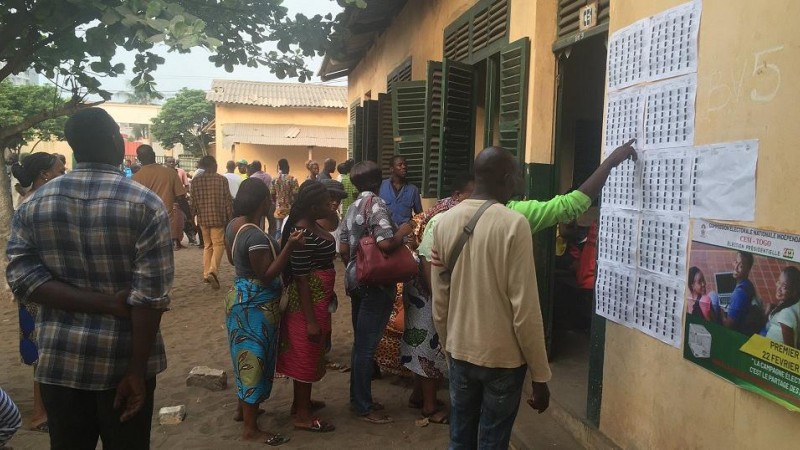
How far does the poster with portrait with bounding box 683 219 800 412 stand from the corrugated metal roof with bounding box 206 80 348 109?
20.3 meters

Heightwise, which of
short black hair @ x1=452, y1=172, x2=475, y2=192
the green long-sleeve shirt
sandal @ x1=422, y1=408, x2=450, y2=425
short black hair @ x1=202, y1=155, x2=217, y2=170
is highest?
short black hair @ x1=202, y1=155, x2=217, y2=170

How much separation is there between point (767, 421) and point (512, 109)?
9.02 feet

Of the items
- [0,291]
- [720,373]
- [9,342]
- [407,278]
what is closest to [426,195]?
[407,278]

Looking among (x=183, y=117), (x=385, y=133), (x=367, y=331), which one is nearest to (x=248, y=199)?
(x=367, y=331)

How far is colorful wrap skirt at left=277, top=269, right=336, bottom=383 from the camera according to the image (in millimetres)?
3553

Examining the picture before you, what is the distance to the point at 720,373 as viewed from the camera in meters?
2.22

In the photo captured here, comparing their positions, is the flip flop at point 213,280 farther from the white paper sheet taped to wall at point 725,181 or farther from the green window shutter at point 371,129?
the white paper sheet taped to wall at point 725,181

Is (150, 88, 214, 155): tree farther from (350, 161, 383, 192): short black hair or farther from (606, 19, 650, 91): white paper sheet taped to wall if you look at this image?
(606, 19, 650, 91): white paper sheet taped to wall

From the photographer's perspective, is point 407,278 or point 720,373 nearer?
point 720,373

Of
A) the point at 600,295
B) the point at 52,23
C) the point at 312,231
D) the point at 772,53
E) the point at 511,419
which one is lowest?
the point at 511,419

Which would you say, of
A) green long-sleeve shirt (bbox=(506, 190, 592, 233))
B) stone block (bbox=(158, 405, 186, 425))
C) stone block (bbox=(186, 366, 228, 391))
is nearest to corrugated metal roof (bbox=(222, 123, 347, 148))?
stone block (bbox=(186, 366, 228, 391))

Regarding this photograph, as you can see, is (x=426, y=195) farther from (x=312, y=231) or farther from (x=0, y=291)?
(x=0, y=291)

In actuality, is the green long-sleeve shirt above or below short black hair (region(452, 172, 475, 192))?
below

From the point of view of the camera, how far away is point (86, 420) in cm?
210
